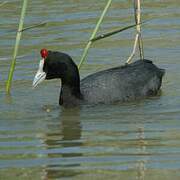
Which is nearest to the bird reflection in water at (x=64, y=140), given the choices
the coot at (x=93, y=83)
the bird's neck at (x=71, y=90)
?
the bird's neck at (x=71, y=90)

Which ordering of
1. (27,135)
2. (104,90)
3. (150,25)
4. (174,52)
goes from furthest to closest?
(150,25), (174,52), (104,90), (27,135)

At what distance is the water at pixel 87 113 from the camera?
7.78 m

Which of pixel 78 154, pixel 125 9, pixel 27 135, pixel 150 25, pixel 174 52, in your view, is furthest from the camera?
pixel 125 9

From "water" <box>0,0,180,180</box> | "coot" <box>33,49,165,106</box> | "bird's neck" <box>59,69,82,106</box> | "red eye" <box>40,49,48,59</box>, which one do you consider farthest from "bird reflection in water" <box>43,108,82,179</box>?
"red eye" <box>40,49,48,59</box>

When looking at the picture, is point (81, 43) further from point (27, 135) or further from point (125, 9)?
point (27, 135)

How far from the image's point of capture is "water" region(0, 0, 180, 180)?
778 cm

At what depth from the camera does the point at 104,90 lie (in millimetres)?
11266

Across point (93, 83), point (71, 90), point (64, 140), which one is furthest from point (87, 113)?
point (64, 140)

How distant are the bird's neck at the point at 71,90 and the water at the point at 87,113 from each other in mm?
206

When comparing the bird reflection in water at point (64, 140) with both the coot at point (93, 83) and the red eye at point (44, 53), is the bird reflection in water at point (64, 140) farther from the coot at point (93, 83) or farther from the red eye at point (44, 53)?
the red eye at point (44, 53)

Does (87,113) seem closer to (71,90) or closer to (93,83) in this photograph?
(71,90)

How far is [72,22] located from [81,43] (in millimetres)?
1486

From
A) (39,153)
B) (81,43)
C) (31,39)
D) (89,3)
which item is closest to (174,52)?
(81,43)

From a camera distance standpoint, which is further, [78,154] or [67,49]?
[67,49]
